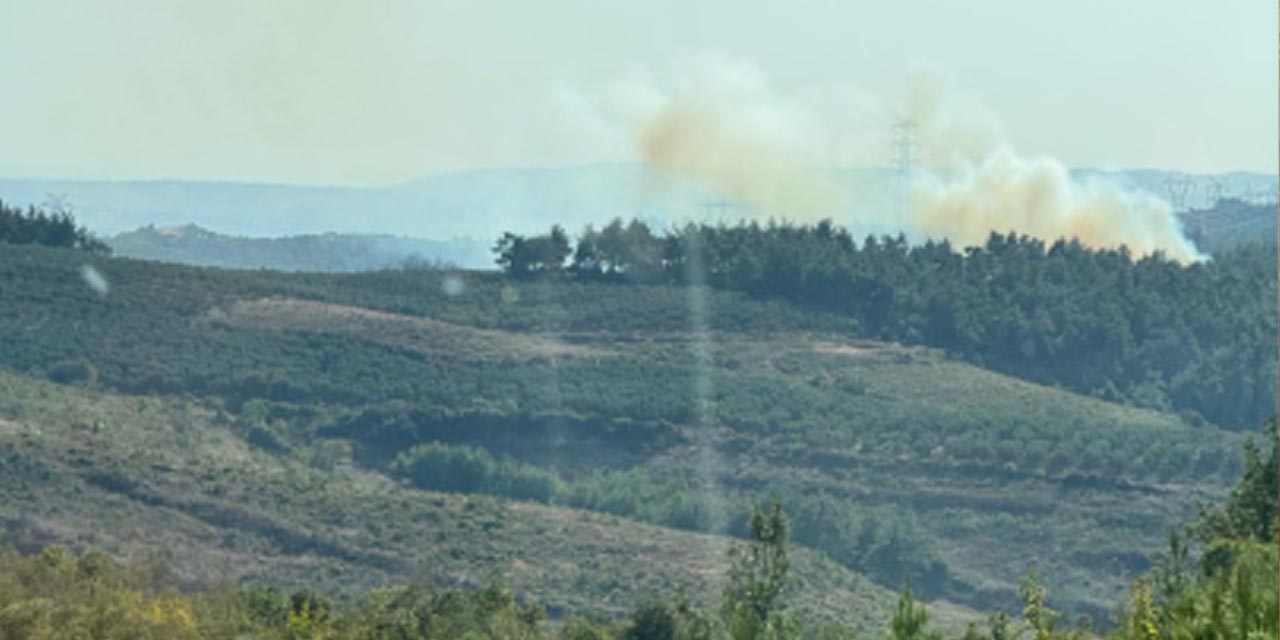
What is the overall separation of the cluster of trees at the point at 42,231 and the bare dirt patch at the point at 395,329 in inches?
636

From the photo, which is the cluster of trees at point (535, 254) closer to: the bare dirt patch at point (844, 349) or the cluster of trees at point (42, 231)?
the bare dirt patch at point (844, 349)

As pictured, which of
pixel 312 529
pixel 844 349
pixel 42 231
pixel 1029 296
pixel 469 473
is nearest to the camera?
pixel 312 529

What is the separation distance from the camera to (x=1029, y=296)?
14250cm

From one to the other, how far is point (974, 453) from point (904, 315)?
30950 millimetres

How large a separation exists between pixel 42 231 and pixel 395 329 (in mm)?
23782

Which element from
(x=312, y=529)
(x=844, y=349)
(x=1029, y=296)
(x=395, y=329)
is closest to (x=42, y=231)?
(x=395, y=329)

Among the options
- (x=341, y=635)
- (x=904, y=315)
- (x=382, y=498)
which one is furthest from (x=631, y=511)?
(x=341, y=635)

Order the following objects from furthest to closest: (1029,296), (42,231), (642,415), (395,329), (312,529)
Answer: (1029,296) < (42,231) < (395,329) < (642,415) < (312,529)

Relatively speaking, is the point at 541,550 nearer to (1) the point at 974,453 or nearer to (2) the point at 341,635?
(1) the point at 974,453

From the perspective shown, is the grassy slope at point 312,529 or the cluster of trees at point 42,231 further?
the cluster of trees at point 42,231

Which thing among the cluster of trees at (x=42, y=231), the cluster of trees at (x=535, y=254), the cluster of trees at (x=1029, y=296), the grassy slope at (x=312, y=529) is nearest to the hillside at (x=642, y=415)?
the grassy slope at (x=312, y=529)

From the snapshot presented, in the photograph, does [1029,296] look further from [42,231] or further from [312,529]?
[312,529]

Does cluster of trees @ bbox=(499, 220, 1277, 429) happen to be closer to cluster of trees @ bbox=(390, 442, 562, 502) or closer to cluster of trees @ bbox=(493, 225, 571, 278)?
cluster of trees @ bbox=(493, 225, 571, 278)

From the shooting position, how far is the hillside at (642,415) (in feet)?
322
